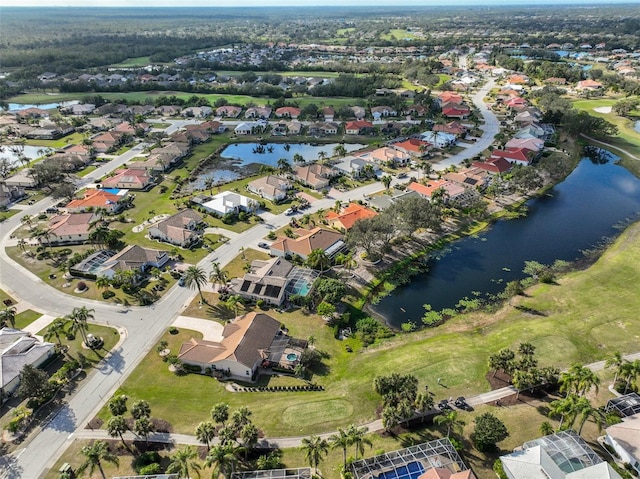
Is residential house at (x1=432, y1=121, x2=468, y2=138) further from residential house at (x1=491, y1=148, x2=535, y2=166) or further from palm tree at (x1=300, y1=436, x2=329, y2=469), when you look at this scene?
palm tree at (x1=300, y1=436, x2=329, y2=469)

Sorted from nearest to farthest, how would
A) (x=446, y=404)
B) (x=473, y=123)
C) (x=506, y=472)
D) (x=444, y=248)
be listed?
1. (x=506, y=472)
2. (x=446, y=404)
3. (x=444, y=248)
4. (x=473, y=123)

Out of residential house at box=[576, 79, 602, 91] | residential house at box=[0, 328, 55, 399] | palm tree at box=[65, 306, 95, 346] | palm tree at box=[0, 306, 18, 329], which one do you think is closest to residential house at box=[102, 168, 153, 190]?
palm tree at box=[0, 306, 18, 329]

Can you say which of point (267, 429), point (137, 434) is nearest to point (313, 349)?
point (267, 429)

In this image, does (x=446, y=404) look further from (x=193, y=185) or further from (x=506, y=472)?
(x=193, y=185)

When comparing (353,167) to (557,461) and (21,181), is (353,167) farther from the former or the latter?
(21,181)

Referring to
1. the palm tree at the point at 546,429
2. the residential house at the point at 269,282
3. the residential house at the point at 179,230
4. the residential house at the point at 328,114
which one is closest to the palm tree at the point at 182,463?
the residential house at the point at 269,282

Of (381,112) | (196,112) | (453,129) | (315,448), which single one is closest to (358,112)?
(381,112)
